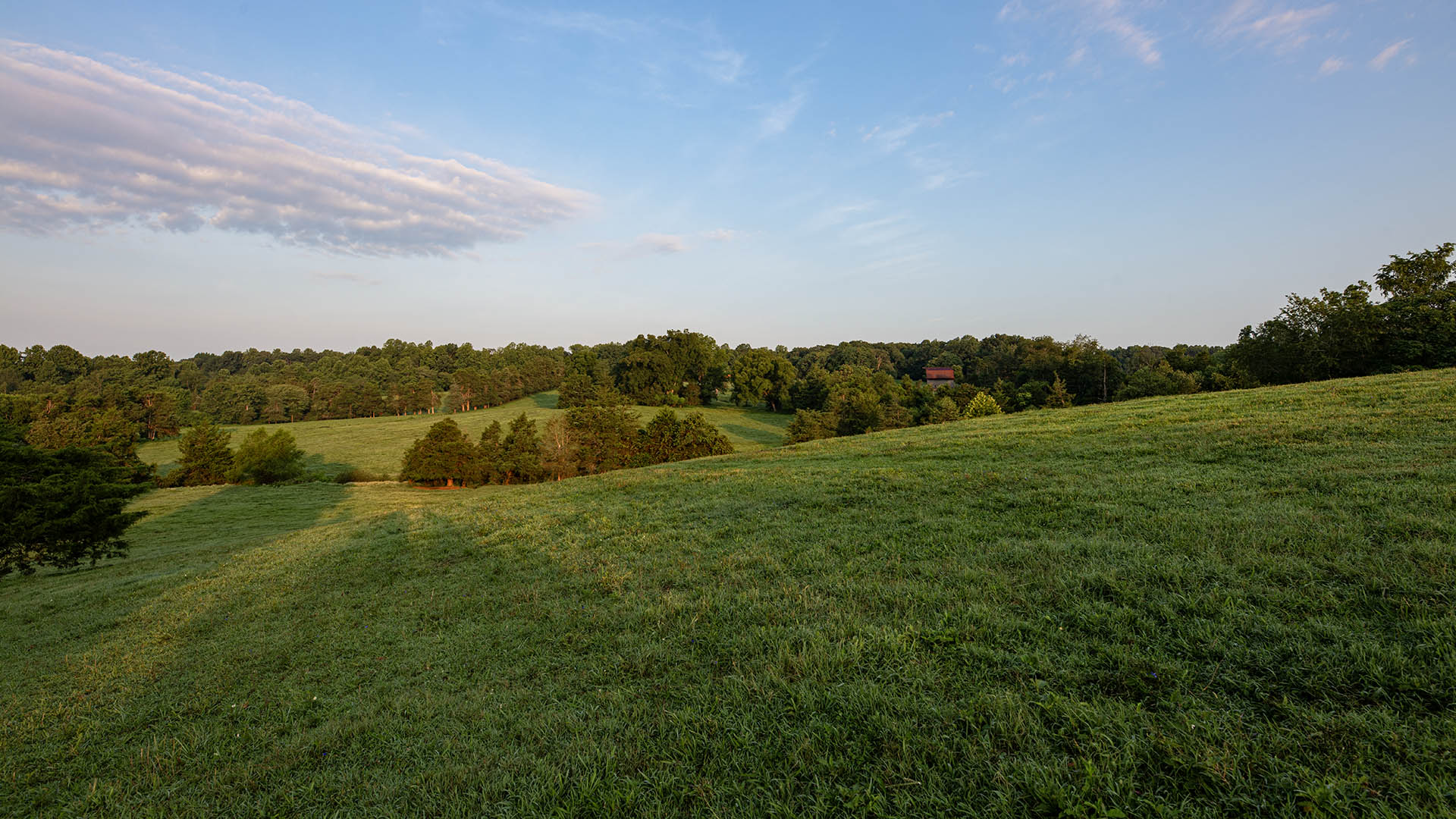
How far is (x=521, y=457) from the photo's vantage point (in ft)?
137

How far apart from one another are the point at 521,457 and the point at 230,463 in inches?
955

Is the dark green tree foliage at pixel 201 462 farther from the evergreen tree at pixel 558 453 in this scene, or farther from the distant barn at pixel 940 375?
the distant barn at pixel 940 375

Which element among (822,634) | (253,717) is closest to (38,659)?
(253,717)

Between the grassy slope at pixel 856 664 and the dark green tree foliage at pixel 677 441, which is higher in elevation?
the grassy slope at pixel 856 664

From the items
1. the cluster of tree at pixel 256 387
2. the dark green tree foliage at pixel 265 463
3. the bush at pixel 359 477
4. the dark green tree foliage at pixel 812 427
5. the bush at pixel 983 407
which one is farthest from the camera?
the cluster of tree at pixel 256 387

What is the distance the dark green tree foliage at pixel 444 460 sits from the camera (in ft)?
131

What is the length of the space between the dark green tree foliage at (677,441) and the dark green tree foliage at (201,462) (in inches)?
1311

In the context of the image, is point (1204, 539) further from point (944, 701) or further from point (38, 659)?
point (38, 659)

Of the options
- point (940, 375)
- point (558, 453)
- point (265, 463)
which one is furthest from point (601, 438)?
point (940, 375)

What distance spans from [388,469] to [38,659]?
43509mm

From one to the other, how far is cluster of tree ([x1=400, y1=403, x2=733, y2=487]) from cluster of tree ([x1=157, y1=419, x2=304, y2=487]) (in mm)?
8262

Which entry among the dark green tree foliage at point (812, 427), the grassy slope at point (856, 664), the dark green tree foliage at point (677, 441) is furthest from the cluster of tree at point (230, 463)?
the dark green tree foliage at point (812, 427)

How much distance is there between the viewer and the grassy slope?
2963 mm

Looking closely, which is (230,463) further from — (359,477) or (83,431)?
(83,431)
